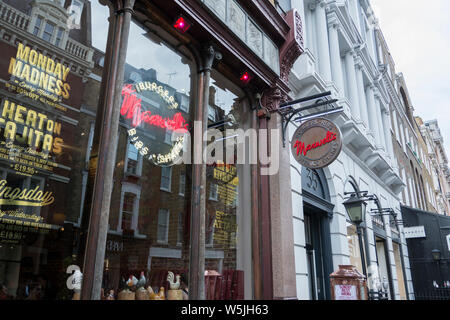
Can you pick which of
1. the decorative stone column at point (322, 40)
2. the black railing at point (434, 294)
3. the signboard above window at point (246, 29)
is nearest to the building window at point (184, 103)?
the signboard above window at point (246, 29)

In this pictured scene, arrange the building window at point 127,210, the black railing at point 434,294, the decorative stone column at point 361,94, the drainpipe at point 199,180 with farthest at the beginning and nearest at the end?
the black railing at point 434,294 < the decorative stone column at point 361,94 < the drainpipe at point 199,180 < the building window at point 127,210

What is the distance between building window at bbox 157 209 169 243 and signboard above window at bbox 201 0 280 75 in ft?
10.8

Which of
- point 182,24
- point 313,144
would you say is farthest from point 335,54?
point 182,24

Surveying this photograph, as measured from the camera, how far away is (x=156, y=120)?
489cm

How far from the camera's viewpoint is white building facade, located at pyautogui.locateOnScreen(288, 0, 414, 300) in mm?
9156

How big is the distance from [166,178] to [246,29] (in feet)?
11.3

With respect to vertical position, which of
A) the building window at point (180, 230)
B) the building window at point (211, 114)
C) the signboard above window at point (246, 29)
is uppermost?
the signboard above window at point (246, 29)

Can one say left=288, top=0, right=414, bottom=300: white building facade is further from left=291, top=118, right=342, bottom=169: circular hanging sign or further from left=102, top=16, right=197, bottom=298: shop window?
left=102, top=16, right=197, bottom=298: shop window

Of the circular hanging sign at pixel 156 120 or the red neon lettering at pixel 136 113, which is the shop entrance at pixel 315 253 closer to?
the circular hanging sign at pixel 156 120

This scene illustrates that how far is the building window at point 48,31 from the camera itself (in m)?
3.62

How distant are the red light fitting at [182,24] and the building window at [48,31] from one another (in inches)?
78.5

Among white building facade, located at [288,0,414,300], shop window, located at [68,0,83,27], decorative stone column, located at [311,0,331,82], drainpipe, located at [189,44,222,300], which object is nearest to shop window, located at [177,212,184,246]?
drainpipe, located at [189,44,222,300]

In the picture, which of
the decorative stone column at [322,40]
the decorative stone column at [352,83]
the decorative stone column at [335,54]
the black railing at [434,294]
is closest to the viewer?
the decorative stone column at [322,40]
